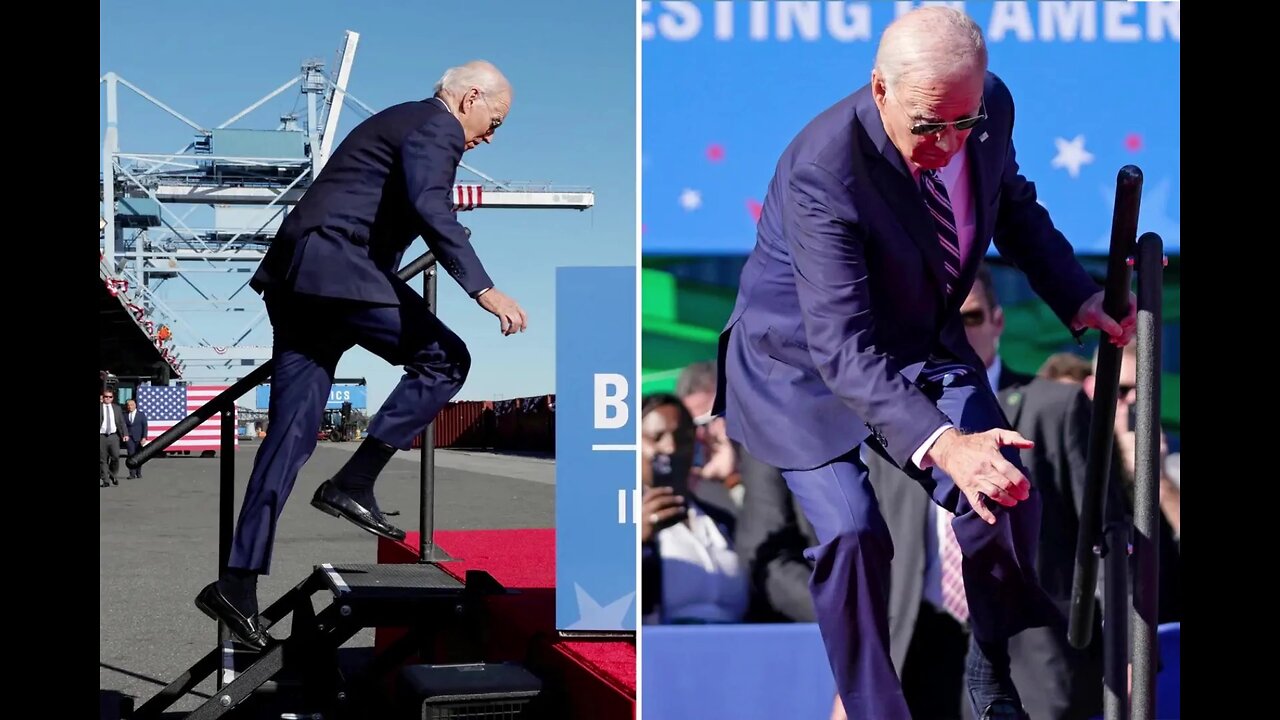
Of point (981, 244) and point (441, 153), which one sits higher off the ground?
point (441, 153)

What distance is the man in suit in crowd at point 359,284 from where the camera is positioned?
12.4ft

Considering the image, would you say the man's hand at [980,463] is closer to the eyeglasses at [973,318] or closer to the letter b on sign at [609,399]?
the eyeglasses at [973,318]

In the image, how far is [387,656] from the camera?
4.20m

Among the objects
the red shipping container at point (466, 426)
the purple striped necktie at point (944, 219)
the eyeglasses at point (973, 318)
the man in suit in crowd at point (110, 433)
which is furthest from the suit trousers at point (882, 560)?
the red shipping container at point (466, 426)

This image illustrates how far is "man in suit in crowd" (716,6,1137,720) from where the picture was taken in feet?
10.1

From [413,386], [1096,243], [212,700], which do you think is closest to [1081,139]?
[1096,243]

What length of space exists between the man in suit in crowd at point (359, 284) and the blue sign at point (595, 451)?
21.2 inches

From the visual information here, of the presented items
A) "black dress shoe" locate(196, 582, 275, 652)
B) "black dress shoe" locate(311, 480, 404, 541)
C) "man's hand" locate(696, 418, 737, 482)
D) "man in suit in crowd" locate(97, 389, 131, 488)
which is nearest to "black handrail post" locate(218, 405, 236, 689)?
"black dress shoe" locate(196, 582, 275, 652)

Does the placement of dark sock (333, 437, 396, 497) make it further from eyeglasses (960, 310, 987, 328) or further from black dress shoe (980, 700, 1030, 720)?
black dress shoe (980, 700, 1030, 720)

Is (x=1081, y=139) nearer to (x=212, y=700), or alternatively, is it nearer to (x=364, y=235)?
(x=364, y=235)

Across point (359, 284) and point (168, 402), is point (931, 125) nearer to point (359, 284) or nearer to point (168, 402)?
point (359, 284)

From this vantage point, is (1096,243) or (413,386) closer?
(1096,243)
